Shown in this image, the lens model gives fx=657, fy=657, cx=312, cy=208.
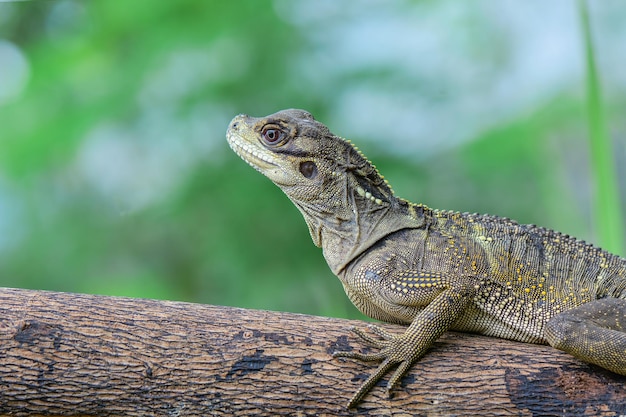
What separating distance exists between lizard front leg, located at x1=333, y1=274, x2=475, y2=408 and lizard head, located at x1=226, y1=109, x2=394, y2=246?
0.93 meters

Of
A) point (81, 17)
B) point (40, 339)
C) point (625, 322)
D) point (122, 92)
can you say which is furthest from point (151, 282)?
point (625, 322)

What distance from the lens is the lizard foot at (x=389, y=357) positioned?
14.0 ft

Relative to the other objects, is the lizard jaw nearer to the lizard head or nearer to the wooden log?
the lizard head

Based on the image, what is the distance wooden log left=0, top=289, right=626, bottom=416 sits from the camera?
163 inches

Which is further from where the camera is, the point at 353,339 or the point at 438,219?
the point at 438,219

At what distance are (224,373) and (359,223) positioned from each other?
62.7 inches

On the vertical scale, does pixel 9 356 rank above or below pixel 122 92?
below

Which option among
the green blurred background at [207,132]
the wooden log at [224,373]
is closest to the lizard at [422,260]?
the wooden log at [224,373]

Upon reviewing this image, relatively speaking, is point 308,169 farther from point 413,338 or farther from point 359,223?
point 413,338

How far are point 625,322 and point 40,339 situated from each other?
389 cm

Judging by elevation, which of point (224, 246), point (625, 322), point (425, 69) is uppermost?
point (425, 69)

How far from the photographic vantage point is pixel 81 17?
30.6 ft

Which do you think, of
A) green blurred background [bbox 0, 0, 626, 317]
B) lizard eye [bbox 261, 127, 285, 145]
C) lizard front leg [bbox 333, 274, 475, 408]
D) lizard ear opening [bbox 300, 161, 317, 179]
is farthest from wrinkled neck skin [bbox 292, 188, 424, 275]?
green blurred background [bbox 0, 0, 626, 317]

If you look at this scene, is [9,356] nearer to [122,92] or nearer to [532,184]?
[122,92]
